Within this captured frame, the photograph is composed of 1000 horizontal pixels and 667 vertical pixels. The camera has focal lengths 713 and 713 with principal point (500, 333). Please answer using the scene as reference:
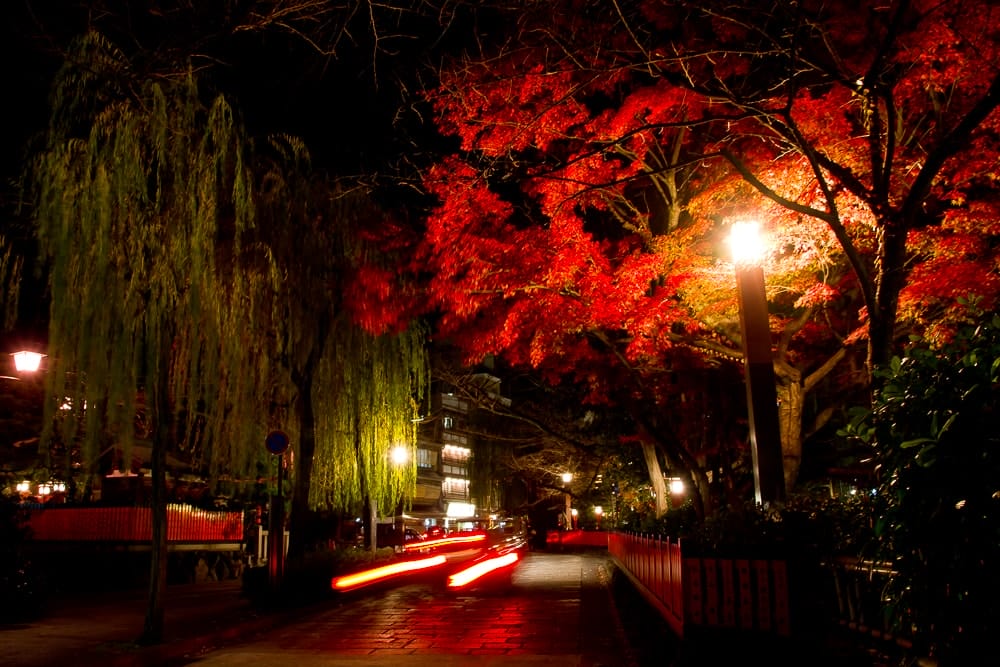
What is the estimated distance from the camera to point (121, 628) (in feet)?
35.8

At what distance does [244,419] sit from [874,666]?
11.0m

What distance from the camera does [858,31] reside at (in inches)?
456

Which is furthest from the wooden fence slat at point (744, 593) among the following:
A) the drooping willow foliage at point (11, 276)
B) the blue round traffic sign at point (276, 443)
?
the drooping willow foliage at point (11, 276)

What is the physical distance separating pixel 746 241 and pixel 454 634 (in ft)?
25.1

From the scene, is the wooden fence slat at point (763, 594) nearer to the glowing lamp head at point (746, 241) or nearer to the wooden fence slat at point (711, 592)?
the wooden fence slat at point (711, 592)

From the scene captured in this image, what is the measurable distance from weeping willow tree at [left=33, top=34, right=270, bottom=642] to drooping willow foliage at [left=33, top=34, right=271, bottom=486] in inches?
0.7

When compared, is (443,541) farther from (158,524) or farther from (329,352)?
(158,524)

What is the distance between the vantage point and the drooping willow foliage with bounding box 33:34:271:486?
1005 centimetres

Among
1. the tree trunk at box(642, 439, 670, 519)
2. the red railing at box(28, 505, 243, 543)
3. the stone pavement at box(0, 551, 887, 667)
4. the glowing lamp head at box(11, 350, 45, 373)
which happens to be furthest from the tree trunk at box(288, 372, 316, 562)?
the tree trunk at box(642, 439, 670, 519)

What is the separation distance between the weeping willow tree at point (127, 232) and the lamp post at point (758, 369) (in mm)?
8392

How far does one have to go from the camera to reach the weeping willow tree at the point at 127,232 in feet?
32.9

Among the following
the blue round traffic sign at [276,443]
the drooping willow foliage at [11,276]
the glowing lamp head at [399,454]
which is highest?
the drooping willow foliage at [11,276]

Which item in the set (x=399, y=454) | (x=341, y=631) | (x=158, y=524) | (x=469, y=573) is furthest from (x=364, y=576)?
(x=158, y=524)

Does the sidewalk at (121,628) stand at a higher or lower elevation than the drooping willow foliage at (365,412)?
lower
